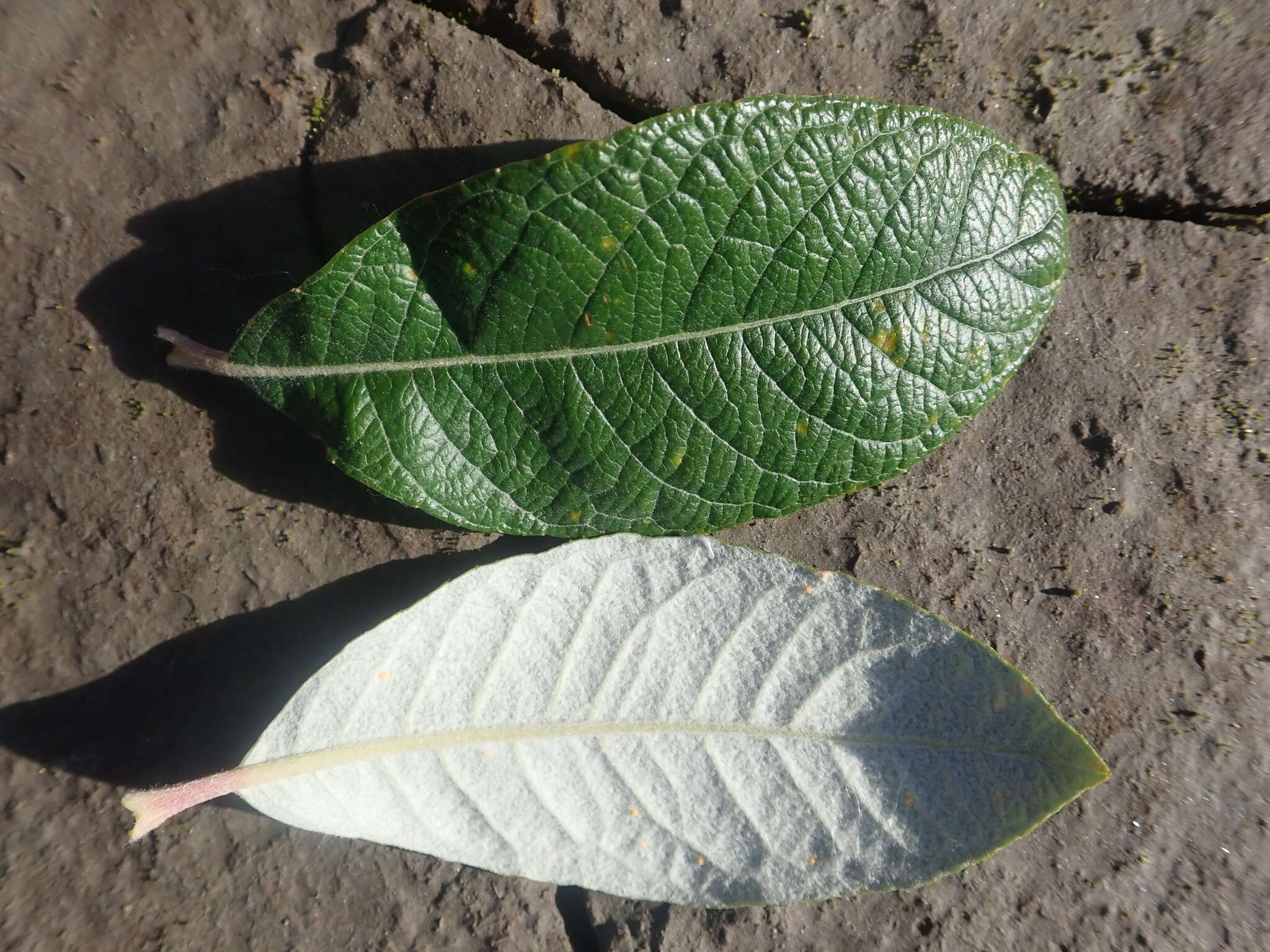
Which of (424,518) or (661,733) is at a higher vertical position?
(424,518)

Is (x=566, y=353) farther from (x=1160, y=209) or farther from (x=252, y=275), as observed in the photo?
(x=1160, y=209)

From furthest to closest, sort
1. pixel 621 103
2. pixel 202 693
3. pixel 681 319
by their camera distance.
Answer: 1. pixel 621 103
2. pixel 202 693
3. pixel 681 319

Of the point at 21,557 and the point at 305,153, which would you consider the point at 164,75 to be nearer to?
the point at 305,153

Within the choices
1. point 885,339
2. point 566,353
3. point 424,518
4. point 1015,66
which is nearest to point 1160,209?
point 1015,66

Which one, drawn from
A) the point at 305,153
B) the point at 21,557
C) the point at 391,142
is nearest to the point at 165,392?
the point at 21,557

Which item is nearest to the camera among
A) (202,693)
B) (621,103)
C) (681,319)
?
(681,319)

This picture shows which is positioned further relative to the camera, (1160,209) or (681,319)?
(1160,209)

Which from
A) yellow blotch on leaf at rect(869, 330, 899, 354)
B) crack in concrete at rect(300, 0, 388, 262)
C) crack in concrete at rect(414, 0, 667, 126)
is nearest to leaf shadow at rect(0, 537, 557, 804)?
crack in concrete at rect(300, 0, 388, 262)
